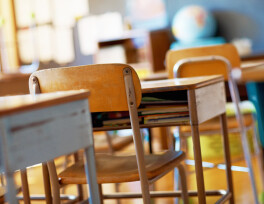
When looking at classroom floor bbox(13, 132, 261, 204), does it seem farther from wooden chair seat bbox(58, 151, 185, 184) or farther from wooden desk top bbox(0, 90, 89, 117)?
wooden desk top bbox(0, 90, 89, 117)

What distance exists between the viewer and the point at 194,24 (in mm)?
4914

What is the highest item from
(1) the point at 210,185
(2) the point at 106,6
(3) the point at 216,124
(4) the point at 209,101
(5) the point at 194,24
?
(2) the point at 106,6

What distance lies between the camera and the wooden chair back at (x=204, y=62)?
8.34 ft

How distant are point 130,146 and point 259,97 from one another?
3742 mm

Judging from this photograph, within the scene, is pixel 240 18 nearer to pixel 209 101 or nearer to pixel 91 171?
pixel 209 101

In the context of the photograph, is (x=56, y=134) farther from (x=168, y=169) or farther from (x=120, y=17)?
(x=120, y=17)

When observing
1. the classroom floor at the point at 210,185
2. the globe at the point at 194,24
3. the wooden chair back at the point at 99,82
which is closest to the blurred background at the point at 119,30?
the globe at the point at 194,24

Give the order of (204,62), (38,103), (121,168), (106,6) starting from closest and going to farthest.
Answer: (38,103) → (121,168) → (204,62) → (106,6)

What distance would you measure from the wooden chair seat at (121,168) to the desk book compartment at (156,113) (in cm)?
14

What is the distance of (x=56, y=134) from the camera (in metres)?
1.24

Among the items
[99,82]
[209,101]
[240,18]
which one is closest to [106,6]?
[240,18]

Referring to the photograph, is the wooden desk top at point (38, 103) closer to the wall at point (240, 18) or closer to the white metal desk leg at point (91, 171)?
the white metal desk leg at point (91, 171)

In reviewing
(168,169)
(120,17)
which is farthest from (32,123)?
(120,17)

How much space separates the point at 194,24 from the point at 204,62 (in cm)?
240
